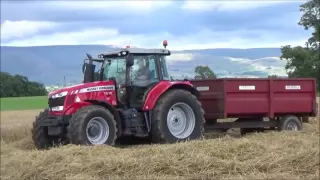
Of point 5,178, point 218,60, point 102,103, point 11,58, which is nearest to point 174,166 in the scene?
point 5,178

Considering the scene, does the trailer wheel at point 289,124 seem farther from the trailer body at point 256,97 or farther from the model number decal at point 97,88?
the model number decal at point 97,88

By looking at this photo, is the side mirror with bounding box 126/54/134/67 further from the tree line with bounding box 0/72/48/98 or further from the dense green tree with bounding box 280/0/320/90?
the dense green tree with bounding box 280/0/320/90

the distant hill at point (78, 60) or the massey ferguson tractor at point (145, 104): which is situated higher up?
the distant hill at point (78, 60)

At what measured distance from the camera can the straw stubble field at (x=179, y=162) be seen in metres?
8.05

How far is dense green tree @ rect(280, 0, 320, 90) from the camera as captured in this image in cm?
5512

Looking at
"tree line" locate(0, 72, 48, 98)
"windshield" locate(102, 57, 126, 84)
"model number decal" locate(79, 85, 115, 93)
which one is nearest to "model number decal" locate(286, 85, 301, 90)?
"windshield" locate(102, 57, 126, 84)

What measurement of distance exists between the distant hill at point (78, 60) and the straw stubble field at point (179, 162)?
219 inches

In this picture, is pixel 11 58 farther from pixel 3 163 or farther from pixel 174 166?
pixel 174 166

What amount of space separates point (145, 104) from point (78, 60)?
6250 millimetres

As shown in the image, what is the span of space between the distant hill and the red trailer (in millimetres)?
1656

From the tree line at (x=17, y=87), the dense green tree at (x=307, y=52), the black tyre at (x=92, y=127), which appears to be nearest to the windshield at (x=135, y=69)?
the black tyre at (x=92, y=127)

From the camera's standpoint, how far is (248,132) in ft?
46.7

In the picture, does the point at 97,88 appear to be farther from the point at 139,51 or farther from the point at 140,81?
the point at 139,51

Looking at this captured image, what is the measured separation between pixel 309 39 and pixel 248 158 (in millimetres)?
53338
